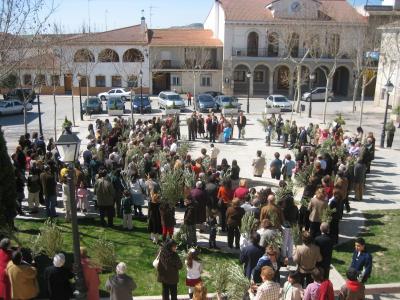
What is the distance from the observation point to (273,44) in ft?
136

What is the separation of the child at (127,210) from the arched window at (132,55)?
112 feet

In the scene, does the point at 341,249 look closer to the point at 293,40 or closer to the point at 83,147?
the point at 83,147

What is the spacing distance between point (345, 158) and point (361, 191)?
5.48ft

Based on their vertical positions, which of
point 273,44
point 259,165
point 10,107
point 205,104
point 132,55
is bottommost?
point 259,165

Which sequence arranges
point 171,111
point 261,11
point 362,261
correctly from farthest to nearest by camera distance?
point 261,11 < point 171,111 < point 362,261

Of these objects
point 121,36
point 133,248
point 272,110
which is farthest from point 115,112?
point 133,248

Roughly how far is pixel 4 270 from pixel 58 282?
90 cm

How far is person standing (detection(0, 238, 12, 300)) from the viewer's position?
7.16 m

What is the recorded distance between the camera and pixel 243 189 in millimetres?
10688

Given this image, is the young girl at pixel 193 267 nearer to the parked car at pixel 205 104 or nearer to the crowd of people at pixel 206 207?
the crowd of people at pixel 206 207

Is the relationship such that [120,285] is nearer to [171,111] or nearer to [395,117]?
[171,111]

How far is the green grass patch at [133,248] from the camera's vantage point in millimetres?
8742

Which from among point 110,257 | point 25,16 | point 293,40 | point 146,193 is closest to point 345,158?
point 146,193

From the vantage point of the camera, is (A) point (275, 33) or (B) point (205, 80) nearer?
(A) point (275, 33)
